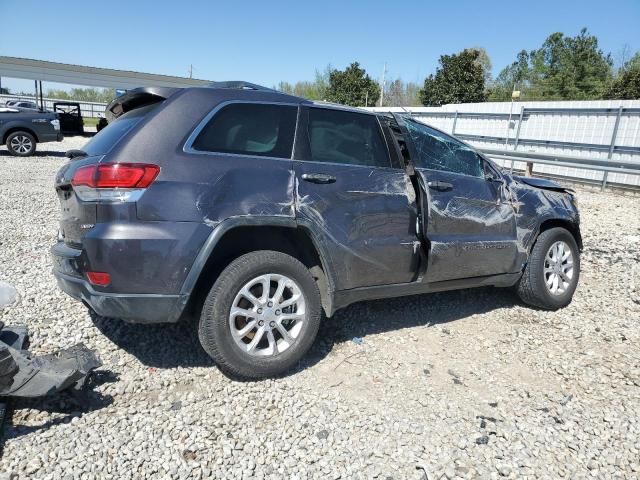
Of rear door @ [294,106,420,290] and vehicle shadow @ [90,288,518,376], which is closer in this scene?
rear door @ [294,106,420,290]

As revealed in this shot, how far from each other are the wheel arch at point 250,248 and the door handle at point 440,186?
111cm

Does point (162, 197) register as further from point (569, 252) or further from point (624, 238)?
point (624, 238)

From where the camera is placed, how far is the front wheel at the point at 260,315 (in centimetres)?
286

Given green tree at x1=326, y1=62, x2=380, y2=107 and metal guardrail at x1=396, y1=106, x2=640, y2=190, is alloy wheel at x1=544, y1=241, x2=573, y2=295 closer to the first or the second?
metal guardrail at x1=396, y1=106, x2=640, y2=190

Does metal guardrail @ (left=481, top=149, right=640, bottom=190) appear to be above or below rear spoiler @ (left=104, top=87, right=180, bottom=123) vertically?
below

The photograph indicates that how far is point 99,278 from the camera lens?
2.71 metres

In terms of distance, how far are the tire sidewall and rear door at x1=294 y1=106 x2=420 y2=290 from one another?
4.89 feet

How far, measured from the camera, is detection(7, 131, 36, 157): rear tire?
1431cm

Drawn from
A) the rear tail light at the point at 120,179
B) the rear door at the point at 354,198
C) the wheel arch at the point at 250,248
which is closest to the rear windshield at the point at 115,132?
the rear tail light at the point at 120,179

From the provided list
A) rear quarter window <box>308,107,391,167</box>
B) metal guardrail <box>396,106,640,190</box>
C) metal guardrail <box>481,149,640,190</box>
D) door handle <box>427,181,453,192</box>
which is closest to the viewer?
rear quarter window <box>308,107,391,167</box>

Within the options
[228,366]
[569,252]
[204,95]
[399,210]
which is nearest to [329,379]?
[228,366]


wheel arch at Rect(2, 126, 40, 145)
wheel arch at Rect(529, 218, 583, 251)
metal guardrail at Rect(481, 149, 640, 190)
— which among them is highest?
metal guardrail at Rect(481, 149, 640, 190)

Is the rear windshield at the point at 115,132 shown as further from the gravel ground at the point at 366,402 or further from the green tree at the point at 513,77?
the green tree at the point at 513,77

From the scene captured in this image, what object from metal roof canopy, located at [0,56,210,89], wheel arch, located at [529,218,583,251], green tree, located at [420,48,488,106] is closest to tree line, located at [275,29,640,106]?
green tree, located at [420,48,488,106]
